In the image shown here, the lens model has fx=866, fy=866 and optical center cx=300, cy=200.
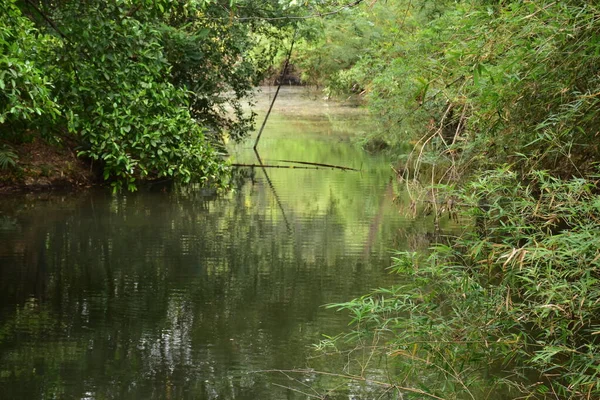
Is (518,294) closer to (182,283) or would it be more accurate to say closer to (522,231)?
(522,231)

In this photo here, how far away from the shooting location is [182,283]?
30.9 ft

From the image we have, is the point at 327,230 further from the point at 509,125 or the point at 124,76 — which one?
the point at 509,125

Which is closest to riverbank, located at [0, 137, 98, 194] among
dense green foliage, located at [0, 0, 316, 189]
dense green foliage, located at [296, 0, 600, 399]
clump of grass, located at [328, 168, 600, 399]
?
dense green foliage, located at [0, 0, 316, 189]

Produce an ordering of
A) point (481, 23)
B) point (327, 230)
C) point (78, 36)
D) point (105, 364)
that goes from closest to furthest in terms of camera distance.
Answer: point (481, 23) < point (105, 364) < point (78, 36) < point (327, 230)

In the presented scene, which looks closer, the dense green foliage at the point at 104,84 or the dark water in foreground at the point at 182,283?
the dark water in foreground at the point at 182,283

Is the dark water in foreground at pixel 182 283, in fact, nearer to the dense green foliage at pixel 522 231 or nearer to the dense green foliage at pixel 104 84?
the dense green foliage at pixel 104 84

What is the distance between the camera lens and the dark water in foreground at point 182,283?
655cm

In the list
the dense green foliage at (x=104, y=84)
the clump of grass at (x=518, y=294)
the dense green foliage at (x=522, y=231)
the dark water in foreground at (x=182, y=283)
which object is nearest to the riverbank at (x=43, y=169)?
the dark water in foreground at (x=182, y=283)

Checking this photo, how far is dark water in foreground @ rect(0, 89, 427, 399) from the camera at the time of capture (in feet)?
21.5

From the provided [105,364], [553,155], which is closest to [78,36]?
[105,364]

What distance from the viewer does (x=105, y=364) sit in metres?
6.75

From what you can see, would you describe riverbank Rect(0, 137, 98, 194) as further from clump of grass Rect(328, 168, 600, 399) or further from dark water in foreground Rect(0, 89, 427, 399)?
clump of grass Rect(328, 168, 600, 399)

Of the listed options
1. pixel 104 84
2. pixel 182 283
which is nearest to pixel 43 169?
pixel 104 84

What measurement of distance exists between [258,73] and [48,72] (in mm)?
9335
